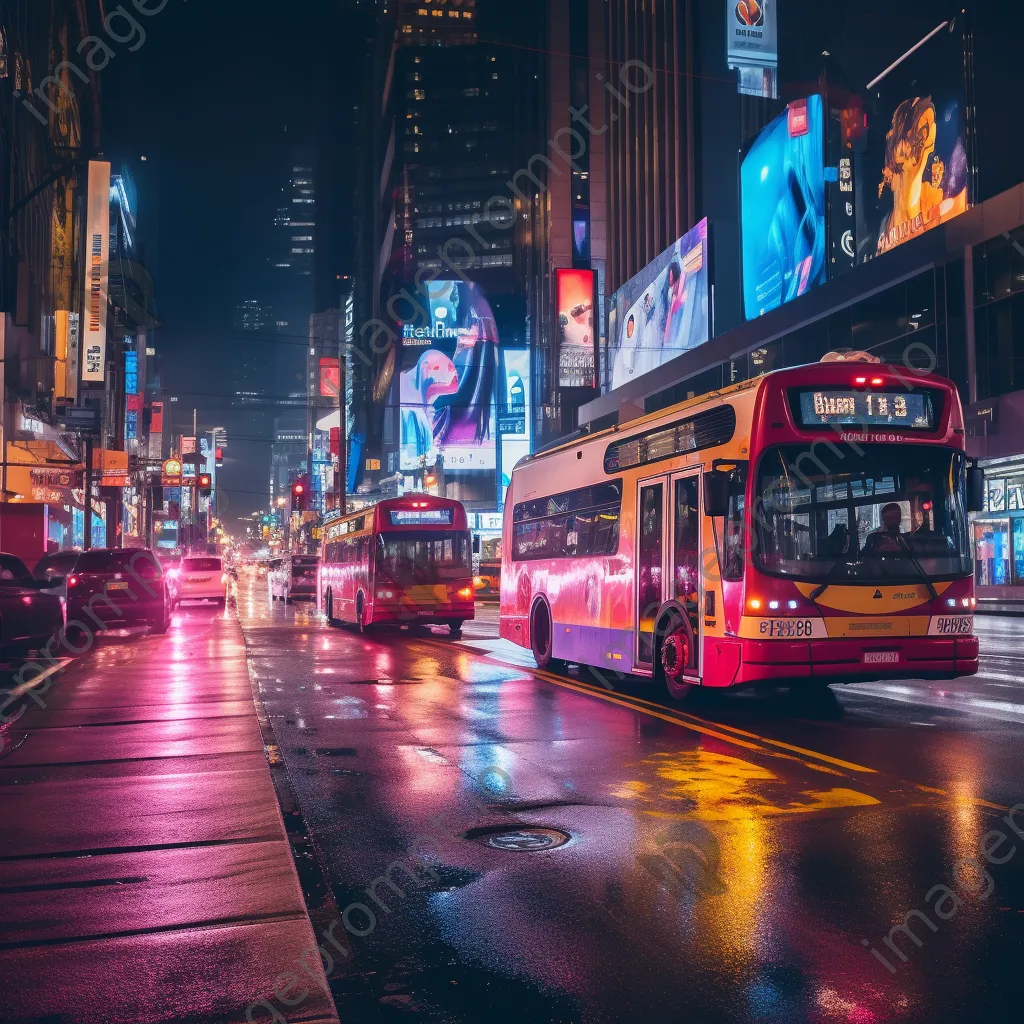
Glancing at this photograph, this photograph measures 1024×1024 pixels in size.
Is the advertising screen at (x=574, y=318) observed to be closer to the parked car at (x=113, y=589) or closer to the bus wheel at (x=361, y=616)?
the bus wheel at (x=361, y=616)

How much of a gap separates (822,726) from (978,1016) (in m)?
7.21

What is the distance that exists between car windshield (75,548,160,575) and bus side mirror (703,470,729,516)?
17.4m

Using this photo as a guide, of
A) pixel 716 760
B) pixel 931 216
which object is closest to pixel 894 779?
pixel 716 760

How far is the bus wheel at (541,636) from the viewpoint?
17.1 meters

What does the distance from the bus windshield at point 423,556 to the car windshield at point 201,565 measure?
19338 millimetres

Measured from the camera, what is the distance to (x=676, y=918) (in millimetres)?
4922

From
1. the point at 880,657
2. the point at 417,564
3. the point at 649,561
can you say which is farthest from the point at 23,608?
the point at 880,657

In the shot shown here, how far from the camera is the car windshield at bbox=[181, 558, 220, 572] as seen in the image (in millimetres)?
43031

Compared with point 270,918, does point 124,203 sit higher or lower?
higher

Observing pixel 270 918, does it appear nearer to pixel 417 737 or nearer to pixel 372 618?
pixel 417 737

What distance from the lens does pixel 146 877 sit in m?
5.74

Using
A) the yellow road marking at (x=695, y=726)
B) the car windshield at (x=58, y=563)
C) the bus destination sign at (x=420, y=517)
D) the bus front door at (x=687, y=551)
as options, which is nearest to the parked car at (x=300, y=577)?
the car windshield at (x=58, y=563)

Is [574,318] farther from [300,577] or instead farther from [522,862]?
[522,862]

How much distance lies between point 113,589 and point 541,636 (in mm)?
11861
